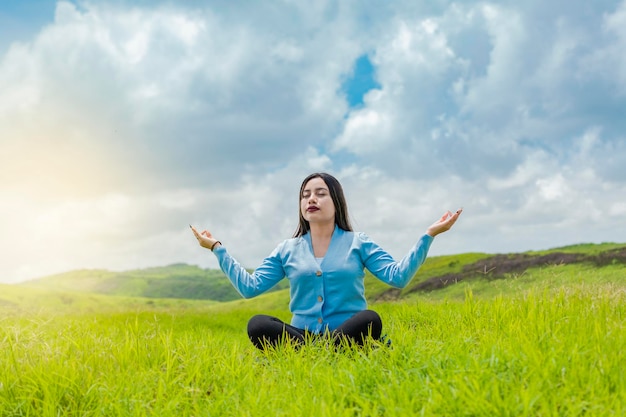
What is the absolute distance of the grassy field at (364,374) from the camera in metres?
3.53

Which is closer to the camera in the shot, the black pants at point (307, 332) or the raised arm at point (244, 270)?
the black pants at point (307, 332)

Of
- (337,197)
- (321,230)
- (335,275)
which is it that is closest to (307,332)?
(335,275)

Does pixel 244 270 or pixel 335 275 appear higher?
pixel 244 270

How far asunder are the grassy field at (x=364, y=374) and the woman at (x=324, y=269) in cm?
35

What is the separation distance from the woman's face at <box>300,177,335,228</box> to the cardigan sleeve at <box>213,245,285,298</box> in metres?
0.68

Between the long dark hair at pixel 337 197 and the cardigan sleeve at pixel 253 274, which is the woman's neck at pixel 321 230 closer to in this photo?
the long dark hair at pixel 337 197

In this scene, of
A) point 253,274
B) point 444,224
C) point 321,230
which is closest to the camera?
point 444,224

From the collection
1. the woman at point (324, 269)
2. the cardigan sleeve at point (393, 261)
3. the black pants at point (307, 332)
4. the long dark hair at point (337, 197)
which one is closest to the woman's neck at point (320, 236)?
the woman at point (324, 269)

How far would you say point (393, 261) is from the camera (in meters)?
6.20

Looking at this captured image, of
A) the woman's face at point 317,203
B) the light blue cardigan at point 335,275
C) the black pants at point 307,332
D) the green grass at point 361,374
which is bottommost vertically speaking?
the green grass at point 361,374

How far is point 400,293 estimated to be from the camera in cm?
1903

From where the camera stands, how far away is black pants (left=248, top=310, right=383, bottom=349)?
5.56m

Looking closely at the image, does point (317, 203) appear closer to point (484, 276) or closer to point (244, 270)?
point (244, 270)

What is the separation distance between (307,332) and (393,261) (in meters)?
1.28
